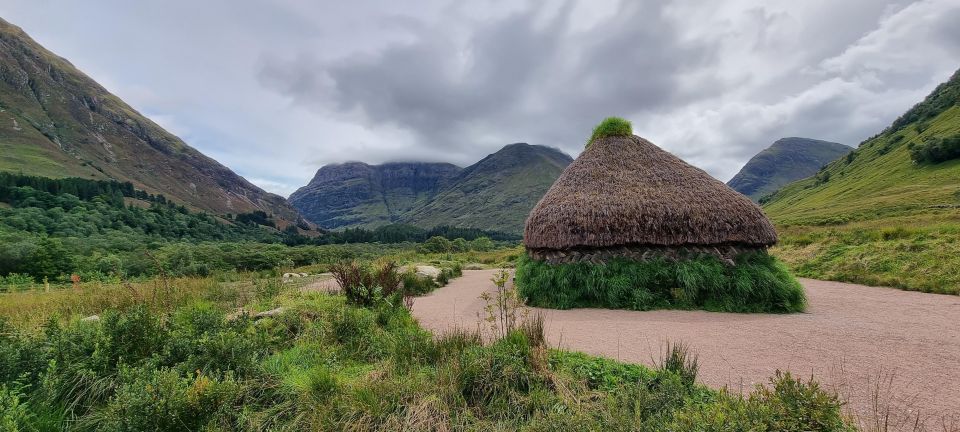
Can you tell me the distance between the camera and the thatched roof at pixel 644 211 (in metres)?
10.2

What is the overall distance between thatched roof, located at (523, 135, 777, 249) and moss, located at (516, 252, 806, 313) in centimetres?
64

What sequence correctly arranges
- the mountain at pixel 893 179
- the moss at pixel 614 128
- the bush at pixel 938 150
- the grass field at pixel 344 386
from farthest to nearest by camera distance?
the bush at pixel 938 150 < the mountain at pixel 893 179 < the moss at pixel 614 128 < the grass field at pixel 344 386

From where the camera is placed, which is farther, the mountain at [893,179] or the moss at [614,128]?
the mountain at [893,179]

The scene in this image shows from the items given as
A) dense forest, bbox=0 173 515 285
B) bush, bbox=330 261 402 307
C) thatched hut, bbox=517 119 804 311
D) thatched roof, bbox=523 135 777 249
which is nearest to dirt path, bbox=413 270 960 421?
thatched hut, bbox=517 119 804 311

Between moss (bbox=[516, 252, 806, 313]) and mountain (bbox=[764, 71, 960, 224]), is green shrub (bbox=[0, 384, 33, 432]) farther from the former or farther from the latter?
mountain (bbox=[764, 71, 960, 224])

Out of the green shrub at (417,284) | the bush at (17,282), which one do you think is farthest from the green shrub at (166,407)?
the bush at (17,282)

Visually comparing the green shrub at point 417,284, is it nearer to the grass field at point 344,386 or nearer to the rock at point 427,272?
the rock at point 427,272

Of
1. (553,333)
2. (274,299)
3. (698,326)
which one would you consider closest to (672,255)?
(698,326)

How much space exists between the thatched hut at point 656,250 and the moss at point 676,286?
0.02m

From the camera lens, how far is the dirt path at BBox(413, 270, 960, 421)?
15.1 feet

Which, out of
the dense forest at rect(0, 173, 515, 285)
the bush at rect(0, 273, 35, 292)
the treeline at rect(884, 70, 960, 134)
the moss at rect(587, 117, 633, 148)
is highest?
the treeline at rect(884, 70, 960, 134)

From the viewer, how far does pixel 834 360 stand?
5.48 m

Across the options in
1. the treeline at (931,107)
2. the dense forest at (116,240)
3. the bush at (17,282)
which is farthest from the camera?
the treeline at (931,107)

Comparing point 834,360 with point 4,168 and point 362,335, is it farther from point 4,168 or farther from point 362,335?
point 4,168
